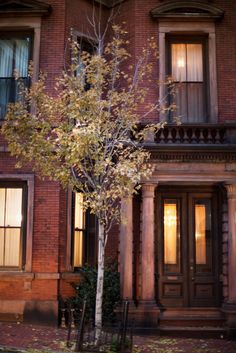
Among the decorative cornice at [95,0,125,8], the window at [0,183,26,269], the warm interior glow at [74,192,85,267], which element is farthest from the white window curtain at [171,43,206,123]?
the window at [0,183,26,269]

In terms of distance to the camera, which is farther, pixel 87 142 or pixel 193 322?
pixel 193 322

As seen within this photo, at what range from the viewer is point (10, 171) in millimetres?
13000

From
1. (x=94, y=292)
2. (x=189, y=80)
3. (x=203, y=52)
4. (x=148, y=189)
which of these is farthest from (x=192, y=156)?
(x=94, y=292)

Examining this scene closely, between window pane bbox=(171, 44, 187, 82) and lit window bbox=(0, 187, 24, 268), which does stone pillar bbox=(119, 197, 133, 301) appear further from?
window pane bbox=(171, 44, 187, 82)

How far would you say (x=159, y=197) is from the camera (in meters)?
13.1

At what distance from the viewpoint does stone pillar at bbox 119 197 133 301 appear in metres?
11.8

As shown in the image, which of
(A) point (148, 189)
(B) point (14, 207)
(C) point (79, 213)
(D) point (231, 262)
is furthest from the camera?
(C) point (79, 213)

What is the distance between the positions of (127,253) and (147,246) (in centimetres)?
52

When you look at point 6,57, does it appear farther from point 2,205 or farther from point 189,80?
point 189,80

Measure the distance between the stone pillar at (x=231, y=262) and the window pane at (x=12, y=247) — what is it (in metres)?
5.52

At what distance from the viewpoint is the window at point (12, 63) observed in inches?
539

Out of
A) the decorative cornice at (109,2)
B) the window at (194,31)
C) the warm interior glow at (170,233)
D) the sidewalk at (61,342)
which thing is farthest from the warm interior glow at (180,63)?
the sidewalk at (61,342)

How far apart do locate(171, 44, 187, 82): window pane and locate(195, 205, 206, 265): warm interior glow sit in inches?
147

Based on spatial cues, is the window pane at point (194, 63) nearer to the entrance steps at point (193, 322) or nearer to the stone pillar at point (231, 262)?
the stone pillar at point (231, 262)
